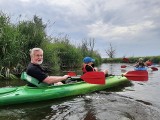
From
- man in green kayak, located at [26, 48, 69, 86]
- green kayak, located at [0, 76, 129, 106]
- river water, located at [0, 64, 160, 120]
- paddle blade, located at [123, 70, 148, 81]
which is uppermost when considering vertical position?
man in green kayak, located at [26, 48, 69, 86]

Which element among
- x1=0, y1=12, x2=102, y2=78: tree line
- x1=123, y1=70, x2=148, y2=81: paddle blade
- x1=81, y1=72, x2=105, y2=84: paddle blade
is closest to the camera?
x1=81, y1=72, x2=105, y2=84: paddle blade

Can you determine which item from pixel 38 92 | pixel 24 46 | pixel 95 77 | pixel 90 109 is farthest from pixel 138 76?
pixel 24 46

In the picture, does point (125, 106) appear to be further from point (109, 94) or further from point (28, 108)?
point (28, 108)

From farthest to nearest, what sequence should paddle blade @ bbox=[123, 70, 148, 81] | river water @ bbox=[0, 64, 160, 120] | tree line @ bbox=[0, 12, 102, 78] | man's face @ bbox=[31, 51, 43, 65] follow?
tree line @ bbox=[0, 12, 102, 78] < paddle blade @ bbox=[123, 70, 148, 81] < man's face @ bbox=[31, 51, 43, 65] < river water @ bbox=[0, 64, 160, 120]

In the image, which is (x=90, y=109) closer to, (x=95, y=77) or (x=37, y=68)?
(x=95, y=77)

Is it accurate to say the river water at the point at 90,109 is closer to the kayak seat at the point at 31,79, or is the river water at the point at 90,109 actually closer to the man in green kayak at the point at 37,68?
the kayak seat at the point at 31,79

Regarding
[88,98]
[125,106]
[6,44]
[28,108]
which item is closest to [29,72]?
[28,108]

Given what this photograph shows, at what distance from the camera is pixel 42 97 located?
6.38 metres

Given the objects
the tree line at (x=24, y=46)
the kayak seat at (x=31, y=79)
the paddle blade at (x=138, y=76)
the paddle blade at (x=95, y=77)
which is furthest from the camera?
the tree line at (x=24, y=46)

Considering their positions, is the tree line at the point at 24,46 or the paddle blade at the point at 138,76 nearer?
the paddle blade at the point at 138,76

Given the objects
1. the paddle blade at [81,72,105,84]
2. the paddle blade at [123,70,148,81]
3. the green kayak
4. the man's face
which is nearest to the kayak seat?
the green kayak

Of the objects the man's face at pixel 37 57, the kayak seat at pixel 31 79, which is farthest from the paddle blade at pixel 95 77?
the man's face at pixel 37 57

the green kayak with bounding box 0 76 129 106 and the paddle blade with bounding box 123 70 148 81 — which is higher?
the paddle blade with bounding box 123 70 148 81

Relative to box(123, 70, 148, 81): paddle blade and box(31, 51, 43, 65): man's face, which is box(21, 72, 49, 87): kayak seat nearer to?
box(31, 51, 43, 65): man's face
